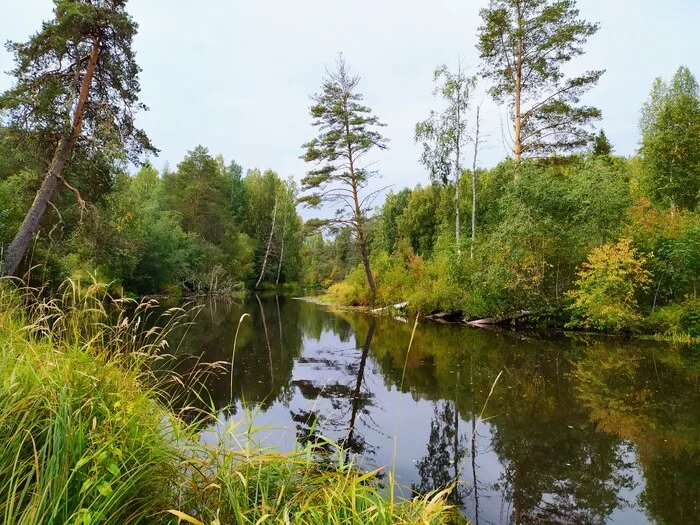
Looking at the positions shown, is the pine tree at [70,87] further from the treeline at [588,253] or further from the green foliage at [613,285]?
the green foliage at [613,285]

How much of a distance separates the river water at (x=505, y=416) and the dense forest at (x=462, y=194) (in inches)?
101

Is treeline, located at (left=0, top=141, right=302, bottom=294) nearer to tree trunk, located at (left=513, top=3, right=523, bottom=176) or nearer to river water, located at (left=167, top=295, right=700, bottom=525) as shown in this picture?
river water, located at (left=167, top=295, right=700, bottom=525)

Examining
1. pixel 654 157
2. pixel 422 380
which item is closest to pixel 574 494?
pixel 422 380

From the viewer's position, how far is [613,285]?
36.9 feet

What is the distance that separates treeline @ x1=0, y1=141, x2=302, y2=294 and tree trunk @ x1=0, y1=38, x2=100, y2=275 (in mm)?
315

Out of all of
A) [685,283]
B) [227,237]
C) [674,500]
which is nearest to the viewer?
[674,500]

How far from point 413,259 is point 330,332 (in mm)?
7962

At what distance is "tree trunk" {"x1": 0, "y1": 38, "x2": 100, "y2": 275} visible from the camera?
8.97m

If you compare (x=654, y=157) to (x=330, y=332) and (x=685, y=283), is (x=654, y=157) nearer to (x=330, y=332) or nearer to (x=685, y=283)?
(x=685, y=283)

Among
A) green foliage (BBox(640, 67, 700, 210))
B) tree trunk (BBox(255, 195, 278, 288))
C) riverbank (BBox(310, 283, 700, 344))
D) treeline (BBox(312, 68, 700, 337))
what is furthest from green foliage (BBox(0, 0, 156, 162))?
tree trunk (BBox(255, 195, 278, 288))

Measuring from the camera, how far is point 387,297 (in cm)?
2067

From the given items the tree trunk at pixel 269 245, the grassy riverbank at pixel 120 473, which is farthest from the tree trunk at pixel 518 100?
the tree trunk at pixel 269 245

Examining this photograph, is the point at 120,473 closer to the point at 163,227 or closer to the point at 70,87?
the point at 70,87

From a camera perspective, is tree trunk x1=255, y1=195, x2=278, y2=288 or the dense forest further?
tree trunk x1=255, y1=195, x2=278, y2=288
